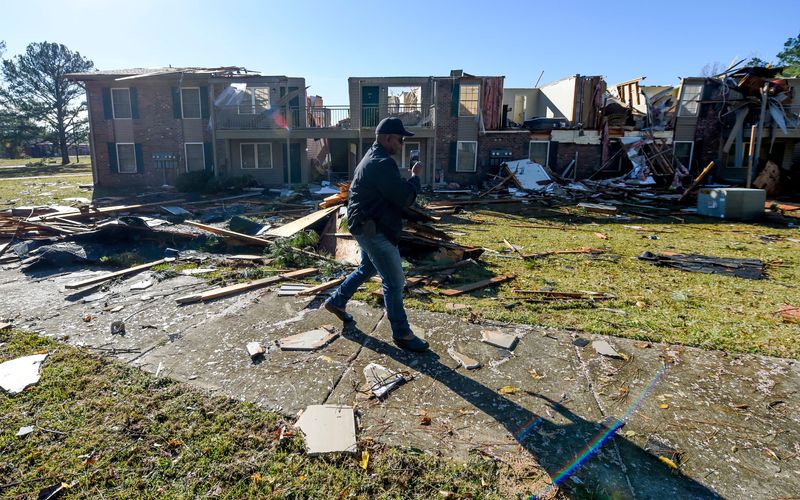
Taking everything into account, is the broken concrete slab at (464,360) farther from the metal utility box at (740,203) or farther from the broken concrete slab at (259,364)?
the metal utility box at (740,203)

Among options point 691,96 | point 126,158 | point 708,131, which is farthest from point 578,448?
point 126,158

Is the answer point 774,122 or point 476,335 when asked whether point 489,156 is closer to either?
point 774,122

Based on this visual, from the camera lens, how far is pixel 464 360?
11.3 ft

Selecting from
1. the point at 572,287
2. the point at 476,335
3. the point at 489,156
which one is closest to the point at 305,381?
the point at 476,335

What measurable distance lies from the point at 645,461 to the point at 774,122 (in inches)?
998

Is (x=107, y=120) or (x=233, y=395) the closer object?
(x=233, y=395)

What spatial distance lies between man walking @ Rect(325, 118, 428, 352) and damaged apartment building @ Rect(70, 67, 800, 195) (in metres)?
17.7

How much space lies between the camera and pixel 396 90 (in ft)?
70.8

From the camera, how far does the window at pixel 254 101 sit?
2136cm

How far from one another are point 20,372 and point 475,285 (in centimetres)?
454

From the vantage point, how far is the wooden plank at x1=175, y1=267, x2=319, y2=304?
4840 mm

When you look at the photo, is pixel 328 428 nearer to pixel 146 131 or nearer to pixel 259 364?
pixel 259 364

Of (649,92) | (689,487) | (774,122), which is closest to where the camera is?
(689,487)

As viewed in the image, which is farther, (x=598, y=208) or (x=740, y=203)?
(x=598, y=208)
